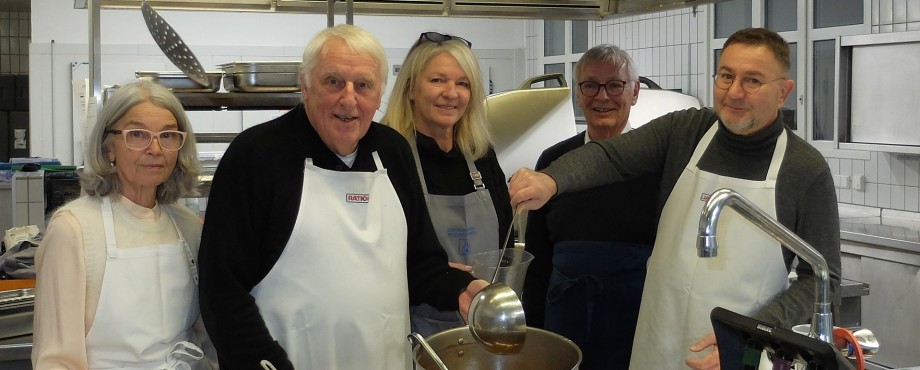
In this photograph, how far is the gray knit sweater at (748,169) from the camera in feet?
5.35

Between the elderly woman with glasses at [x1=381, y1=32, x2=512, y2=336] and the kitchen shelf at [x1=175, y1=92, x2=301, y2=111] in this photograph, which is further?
the kitchen shelf at [x1=175, y1=92, x2=301, y2=111]

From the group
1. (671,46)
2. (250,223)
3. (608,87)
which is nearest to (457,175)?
(608,87)

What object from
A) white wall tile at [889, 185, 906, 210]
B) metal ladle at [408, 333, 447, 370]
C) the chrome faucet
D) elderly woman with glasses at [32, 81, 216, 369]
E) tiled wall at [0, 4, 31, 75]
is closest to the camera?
the chrome faucet

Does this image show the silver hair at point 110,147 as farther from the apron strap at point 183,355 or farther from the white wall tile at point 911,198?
the white wall tile at point 911,198

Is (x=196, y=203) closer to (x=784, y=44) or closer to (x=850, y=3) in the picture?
(x=784, y=44)

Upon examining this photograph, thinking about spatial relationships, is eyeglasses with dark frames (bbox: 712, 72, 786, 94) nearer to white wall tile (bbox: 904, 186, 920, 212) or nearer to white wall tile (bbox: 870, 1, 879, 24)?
white wall tile (bbox: 904, 186, 920, 212)

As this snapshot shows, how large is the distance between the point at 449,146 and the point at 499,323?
2.35 ft

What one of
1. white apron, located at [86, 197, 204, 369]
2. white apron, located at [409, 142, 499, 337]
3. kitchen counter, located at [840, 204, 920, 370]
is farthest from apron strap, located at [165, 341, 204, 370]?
kitchen counter, located at [840, 204, 920, 370]

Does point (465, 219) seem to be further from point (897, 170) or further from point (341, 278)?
point (897, 170)

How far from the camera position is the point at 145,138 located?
5.62 ft

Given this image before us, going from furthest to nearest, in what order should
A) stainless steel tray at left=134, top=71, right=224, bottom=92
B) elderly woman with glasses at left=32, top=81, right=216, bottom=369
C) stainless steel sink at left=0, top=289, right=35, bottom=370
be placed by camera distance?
stainless steel tray at left=134, top=71, right=224, bottom=92 < stainless steel sink at left=0, top=289, right=35, bottom=370 < elderly woman with glasses at left=32, top=81, right=216, bottom=369

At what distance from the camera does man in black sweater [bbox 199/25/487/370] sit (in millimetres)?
1633

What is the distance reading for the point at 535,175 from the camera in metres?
1.76

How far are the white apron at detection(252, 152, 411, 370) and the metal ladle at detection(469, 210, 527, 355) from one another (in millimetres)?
295
